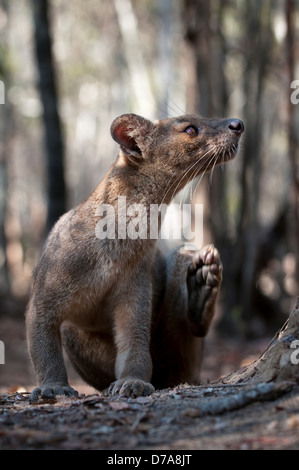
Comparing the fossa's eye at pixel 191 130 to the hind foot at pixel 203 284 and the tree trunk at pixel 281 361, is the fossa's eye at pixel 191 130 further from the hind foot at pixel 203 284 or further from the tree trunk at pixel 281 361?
the tree trunk at pixel 281 361

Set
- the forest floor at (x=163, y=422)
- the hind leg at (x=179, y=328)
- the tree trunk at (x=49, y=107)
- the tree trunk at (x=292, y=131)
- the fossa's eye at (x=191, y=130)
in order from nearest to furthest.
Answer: the forest floor at (x=163, y=422) < the fossa's eye at (x=191, y=130) < the hind leg at (x=179, y=328) < the tree trunk at (x=292, y=131) < the tree trunk at (x=49, y=107)

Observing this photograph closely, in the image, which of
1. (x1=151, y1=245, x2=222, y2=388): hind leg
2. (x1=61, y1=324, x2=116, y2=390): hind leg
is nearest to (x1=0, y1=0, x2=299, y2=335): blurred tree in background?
(x1=151, y1=245, x2=222, y2=388): hind leg

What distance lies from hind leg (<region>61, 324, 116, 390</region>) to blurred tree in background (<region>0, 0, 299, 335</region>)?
159cm

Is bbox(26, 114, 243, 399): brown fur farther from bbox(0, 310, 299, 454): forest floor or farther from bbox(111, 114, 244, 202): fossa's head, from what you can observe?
bbox(0, 310, 299, 454): forest floor

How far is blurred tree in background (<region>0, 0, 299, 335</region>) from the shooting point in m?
13.4

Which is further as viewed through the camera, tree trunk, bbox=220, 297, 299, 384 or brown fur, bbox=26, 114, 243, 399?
brown fur, bbox=26, 114, 243, 399

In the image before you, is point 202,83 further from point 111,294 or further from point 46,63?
point 111,294

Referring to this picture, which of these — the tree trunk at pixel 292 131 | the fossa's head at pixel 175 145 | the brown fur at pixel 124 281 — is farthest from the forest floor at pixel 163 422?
the tree trunk at pixel 292 131

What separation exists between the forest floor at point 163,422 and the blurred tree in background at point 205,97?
2736 millimetres

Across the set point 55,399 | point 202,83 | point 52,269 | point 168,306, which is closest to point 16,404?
point 55,399

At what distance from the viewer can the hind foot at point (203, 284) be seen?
20.8 ft

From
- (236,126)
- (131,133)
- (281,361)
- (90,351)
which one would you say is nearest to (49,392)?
(90,351)

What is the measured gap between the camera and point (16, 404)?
188 inches

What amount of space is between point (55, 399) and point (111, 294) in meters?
1.17
